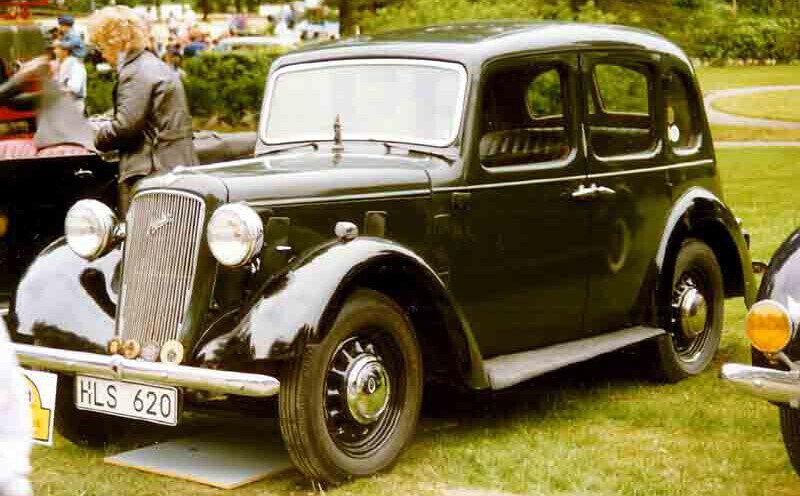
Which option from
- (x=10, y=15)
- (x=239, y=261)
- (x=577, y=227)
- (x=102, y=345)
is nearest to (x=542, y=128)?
(x=577, y=227)

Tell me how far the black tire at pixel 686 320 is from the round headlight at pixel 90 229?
292cm

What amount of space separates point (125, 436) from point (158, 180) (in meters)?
1.40

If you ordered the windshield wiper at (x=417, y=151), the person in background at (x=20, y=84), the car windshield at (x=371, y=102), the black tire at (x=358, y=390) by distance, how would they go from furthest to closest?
the person in background at (x=20, y=84) < the car windshield at (x=371, y=102) < the windshield wiper at (x=417, y=151) < the black tire at (x=358, y=390)

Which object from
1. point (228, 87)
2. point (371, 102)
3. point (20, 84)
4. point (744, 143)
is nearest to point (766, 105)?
point (744, 143)

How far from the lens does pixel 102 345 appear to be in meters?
5.09

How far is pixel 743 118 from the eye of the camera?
17.0m

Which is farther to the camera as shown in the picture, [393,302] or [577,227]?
[577,227]

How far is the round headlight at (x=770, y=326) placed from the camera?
4.49 meters

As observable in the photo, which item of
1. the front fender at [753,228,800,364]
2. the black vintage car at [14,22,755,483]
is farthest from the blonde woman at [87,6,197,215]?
the front fender at [753,228,800,364]

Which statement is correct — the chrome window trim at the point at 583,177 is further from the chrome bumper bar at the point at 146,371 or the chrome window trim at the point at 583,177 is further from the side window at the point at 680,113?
the chrome bumper bar at the point at 146,371

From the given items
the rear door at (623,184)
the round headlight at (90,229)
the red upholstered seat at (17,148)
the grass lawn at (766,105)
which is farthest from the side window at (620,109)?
the grass lawn at (766,105)

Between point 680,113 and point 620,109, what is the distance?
0.52 metres

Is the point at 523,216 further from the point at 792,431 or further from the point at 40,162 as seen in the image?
the point at 40,162

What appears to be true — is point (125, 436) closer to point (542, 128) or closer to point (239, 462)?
point (239, 462)
